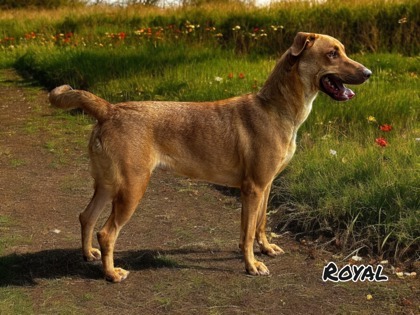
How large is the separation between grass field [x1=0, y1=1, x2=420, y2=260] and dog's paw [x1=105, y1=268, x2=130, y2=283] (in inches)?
68.0

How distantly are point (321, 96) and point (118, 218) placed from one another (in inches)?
186

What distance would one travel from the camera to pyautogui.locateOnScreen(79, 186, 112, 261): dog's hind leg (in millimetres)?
5121

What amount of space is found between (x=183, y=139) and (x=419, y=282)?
2.04 m

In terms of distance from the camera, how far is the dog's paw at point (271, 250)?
5.57 metres

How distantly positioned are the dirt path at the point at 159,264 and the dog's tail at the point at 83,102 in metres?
1.24

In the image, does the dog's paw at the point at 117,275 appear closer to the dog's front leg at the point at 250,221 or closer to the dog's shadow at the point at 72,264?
the dog's shadow at the point at 72,264

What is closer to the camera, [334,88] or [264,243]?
[334,88]

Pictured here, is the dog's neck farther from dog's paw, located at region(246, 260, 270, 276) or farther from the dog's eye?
dog's paw, located at region(246, 260, 270, 276)

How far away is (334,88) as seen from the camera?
4953 millimetres

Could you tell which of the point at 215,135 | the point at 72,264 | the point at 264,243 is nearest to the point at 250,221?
the point at 264,243

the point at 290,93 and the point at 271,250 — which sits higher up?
the point at 290,93

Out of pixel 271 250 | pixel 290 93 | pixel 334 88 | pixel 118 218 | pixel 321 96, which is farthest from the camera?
pixel 321 96

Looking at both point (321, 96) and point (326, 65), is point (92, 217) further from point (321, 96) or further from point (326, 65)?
point (321, 96)

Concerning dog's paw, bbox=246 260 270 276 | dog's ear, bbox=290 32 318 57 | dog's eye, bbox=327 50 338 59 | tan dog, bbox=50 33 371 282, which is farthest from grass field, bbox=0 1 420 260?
dog's ear, bbox=290 32 318 57
